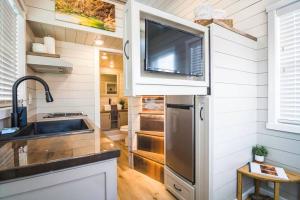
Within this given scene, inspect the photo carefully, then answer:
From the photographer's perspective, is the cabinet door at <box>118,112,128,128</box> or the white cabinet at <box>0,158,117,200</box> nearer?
the white cabinet at <box>0,158,117,200</box>

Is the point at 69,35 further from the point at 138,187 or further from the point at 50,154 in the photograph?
the point at 138,187

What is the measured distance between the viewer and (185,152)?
173 cm

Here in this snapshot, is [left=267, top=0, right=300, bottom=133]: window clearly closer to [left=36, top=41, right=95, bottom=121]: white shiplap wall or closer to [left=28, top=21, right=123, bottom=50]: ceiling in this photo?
[left=28, top=21, right=123, bottom=50]: ceiling

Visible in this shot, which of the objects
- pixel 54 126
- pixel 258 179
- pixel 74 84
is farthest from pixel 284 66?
pixel 74 84

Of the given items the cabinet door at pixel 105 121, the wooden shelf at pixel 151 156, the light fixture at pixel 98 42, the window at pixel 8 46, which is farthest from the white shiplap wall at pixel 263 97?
the cabinet door at pixel 105 121

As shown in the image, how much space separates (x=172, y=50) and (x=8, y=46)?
1.50m

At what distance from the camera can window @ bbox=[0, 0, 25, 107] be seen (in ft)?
4.24

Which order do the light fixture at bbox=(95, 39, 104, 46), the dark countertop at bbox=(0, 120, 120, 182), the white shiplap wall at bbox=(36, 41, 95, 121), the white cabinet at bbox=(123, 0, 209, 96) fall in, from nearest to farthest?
the dark countertop at bbox=(0, 120, 120, 182) < the white cabinet at bbox=(123, 0, 209, 96) < the white shiplap wall at bbox=(36, 41, 95, 121) < the light fixture at bbox=(95, 39, 104, 46)

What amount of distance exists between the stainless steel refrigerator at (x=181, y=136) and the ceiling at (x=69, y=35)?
1.50 m

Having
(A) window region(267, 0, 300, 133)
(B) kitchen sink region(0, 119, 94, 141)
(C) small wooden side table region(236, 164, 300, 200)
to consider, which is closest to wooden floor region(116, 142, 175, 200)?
(C) small wooden side table region(236, 164, 300, 200)

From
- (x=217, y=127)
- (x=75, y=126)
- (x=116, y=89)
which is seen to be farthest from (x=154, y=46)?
(x=116, y=89)

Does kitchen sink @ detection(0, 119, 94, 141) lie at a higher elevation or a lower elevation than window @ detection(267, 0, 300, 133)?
lower

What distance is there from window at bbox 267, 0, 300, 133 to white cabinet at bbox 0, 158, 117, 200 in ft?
6.22

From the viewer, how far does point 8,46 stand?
143 centimetres
